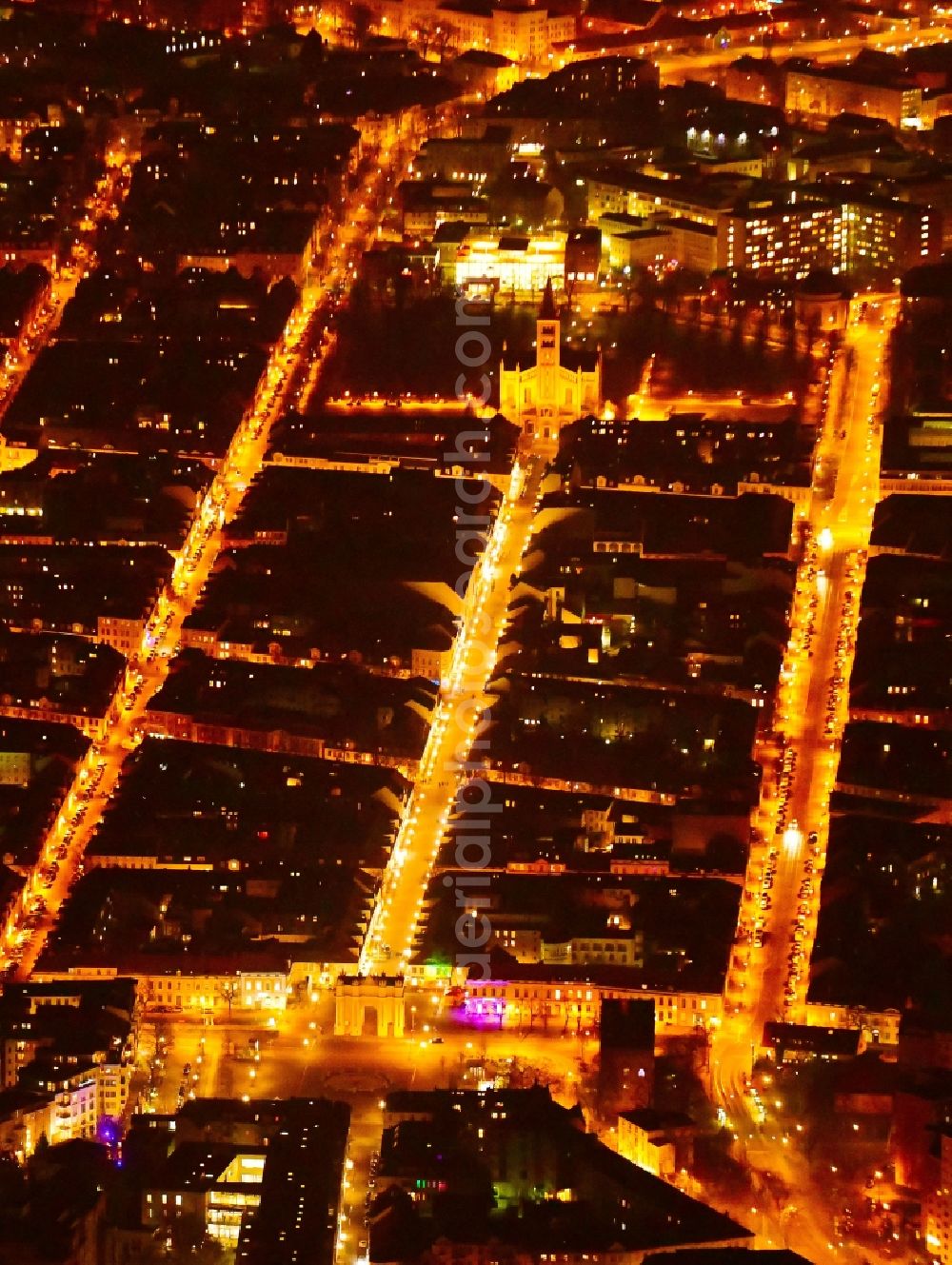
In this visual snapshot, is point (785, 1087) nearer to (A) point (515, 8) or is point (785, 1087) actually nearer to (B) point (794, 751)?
(B) point (794, 751)

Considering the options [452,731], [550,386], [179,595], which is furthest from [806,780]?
[550,386]

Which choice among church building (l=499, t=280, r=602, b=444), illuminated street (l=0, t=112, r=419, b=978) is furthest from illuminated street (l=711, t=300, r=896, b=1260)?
illuminated street (l=0, t=112, r=419, b=978)

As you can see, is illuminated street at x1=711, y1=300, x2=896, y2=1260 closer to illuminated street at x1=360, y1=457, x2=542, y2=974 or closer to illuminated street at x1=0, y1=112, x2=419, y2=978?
illuminated street at x1=360, y1=457, x2=542, y2=974

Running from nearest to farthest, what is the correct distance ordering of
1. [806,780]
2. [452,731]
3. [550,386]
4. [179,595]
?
→ [806,780], [452,731], [179,595], [550,386]

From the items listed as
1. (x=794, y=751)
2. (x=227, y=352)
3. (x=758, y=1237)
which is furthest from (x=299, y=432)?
(x=758, y=1237)

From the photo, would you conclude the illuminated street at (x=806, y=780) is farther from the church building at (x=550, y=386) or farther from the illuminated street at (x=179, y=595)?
the illuminated street at (x=179, y=595)

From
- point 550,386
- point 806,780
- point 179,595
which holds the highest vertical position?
point 550,386

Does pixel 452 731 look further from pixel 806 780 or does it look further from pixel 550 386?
pixel 550 386

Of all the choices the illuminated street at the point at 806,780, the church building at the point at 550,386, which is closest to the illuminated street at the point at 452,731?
the church building at the point at 550,386
